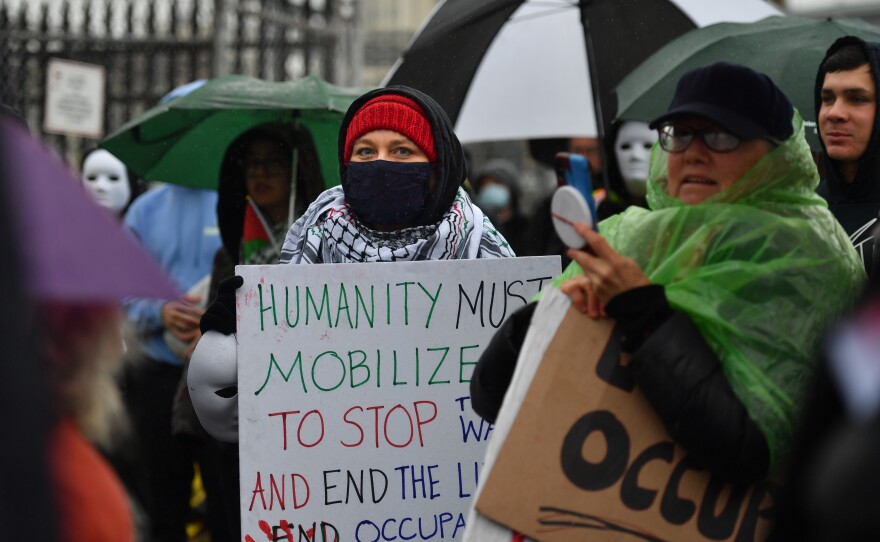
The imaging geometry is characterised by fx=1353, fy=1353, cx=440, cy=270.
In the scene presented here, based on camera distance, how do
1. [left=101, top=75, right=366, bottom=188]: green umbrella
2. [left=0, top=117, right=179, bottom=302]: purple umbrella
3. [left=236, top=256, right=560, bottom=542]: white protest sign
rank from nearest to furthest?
[left=0, top=117, right=179, bottom=302]: purple umbrella
[left=236, top=256, right=560, bottom=542]: white protest sign
[left=101, top=75, right=366, bottom=188]: green umbrella

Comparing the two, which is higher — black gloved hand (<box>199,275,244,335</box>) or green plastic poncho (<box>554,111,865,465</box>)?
green plastic poncho (<box>554,111,865,465</box>)

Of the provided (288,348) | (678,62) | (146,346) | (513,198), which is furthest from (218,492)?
(513,198)

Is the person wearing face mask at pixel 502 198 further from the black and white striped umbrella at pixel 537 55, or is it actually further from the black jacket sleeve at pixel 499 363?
the black jacket sleeve at pixel 499 363

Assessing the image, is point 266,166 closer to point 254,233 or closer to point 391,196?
point 254,233

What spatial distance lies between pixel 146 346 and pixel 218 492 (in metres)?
0.82

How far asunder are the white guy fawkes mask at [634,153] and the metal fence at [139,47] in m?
4.92

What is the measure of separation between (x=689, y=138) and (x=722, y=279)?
0.35 meters

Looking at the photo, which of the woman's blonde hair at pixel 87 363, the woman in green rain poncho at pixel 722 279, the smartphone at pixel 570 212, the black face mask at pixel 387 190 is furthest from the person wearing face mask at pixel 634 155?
the woman's blonde hair at pixel 87 363

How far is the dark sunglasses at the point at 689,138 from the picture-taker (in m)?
2.83

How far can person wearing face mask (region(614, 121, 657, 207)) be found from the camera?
20.8ft

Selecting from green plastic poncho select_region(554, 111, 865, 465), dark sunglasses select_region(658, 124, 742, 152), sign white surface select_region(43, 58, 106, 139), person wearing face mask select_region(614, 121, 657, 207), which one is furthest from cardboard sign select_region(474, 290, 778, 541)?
sign white surface select_region(43, 58, 106, 139)

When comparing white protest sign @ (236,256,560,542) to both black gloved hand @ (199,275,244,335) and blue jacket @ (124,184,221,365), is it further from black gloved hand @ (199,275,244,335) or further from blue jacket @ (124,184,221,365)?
blue jacket @ (124,184,221,365)

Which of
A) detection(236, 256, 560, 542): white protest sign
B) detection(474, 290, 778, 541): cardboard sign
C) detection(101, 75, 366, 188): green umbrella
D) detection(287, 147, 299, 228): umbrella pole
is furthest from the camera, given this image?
detection(101, 75, 366, 188): green umbrella

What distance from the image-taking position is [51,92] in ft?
30.2
